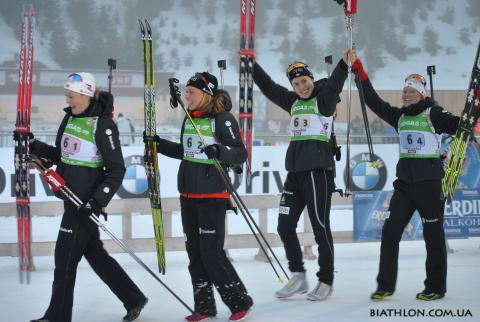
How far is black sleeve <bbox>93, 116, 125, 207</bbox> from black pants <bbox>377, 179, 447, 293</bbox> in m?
1.76

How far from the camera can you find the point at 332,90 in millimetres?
4297

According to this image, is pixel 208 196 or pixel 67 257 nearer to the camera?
pixel 67 257

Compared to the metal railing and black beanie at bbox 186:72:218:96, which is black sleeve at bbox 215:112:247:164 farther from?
the metal railing

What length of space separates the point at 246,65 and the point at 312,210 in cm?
134

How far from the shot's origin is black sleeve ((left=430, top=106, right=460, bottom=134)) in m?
4.50

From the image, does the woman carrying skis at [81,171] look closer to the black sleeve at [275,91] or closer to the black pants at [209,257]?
the black pants at [209,257]

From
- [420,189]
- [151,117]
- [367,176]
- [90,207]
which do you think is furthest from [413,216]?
[90,207]

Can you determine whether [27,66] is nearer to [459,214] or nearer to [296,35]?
[459,214]

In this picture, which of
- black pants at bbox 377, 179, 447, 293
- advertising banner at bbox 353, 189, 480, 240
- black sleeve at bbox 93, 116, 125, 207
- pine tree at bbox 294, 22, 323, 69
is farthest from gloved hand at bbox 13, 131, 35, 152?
pine tree at bbox 294, 22, 323, 69

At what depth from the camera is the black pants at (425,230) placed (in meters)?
4.52

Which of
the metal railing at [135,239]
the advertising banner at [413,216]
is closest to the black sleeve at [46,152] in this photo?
the metal railing at [135,239]

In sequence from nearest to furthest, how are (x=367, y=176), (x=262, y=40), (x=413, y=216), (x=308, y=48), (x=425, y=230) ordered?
1. (x=425, y=230)
2. (x=413, y=216)
3. (x=367, y=176)
4. (x=308, y=48)
5. (x=262, y=40)

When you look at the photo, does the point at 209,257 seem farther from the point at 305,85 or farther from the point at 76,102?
the point at 305,85

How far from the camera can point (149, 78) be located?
4.29 m
